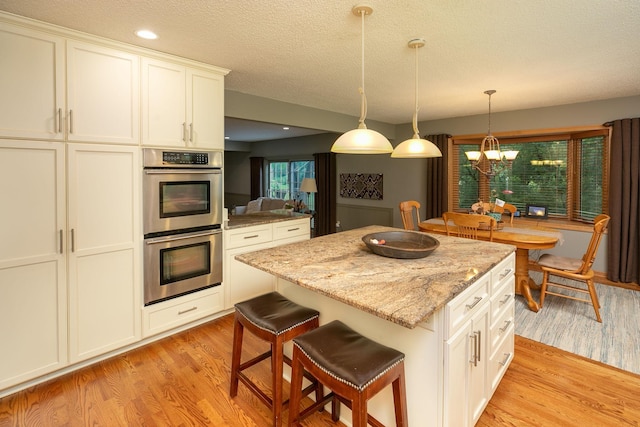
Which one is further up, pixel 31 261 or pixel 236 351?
pixel 31 261

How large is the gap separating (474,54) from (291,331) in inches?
99.4

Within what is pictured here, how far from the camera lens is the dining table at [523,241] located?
11.0ft

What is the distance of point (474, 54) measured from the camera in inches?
104

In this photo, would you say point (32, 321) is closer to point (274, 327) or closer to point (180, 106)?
point (274, 327)

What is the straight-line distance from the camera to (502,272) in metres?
2.12

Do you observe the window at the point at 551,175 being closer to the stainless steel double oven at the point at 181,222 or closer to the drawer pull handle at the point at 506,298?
the drawer pull handle at the point at 506,298

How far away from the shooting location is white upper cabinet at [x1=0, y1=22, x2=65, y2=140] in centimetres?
202

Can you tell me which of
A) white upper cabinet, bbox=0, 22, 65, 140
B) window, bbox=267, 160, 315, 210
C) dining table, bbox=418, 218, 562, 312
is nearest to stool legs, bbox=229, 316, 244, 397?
white upper cabinet, bbox=0, 22, 65, 140

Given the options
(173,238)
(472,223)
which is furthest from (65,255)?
(472,223)

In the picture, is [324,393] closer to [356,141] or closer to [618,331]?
[356,141]

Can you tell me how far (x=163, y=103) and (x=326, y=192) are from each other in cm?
495

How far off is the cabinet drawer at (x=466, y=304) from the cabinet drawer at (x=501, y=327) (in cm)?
27

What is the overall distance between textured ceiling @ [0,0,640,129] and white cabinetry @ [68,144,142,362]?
930 millimetres

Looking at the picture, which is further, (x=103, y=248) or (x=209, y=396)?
(x=103, y=248)
